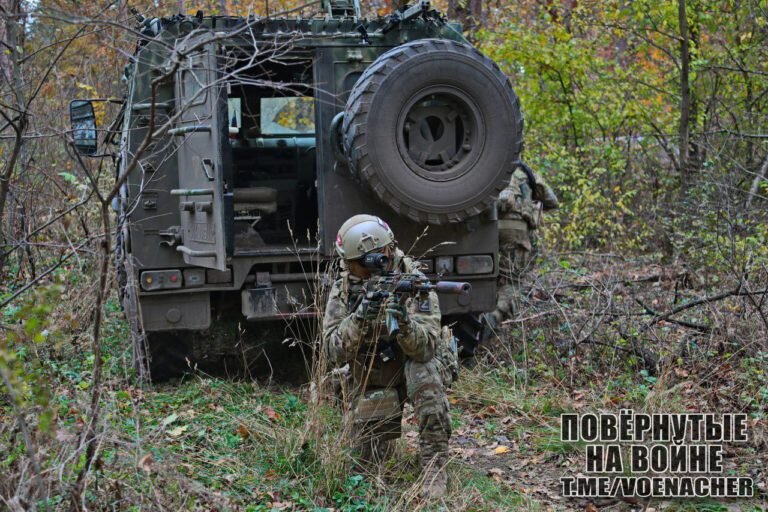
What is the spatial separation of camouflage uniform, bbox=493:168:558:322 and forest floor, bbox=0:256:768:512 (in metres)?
0.17

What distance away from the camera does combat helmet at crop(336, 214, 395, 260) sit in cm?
429

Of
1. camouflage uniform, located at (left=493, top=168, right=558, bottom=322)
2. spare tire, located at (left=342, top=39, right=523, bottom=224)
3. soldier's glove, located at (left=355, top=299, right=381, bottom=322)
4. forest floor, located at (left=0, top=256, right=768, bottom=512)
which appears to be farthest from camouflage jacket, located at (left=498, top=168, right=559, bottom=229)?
soldier's glove, located at (left=355, top=299, right=381, bottom=322)

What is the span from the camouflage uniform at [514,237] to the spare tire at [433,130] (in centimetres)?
121

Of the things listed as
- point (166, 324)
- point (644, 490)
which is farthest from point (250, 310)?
point (644, 490)

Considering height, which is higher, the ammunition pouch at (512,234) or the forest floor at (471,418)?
the ammunition pouch at (512,234)

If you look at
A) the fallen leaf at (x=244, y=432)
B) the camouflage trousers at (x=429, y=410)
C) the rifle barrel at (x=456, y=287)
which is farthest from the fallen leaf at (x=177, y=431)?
the rifle barrel at (x=456, y=287)

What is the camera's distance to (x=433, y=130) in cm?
573

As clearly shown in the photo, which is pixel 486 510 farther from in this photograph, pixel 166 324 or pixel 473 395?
pixel 166 324

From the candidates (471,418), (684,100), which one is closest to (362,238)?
(471,418)

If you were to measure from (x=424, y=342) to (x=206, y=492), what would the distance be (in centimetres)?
123

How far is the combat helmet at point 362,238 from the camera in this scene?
4.29 metres

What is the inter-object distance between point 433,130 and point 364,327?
1.96 meters

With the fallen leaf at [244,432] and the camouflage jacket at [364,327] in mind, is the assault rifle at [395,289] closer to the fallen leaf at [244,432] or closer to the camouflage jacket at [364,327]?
the camouflage jacket at [364,327]

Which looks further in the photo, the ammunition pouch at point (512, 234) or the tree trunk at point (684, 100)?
the tree trunk at point (684, 100)
